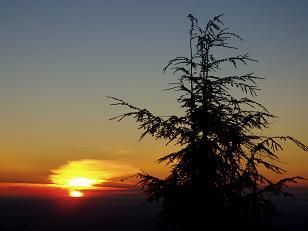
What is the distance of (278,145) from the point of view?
1420 centimetres

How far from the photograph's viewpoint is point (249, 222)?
14469 millimetres

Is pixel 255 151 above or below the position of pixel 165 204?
above

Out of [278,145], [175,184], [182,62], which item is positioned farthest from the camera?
[182,62]

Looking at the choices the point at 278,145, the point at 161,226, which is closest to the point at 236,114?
the point at 278,145

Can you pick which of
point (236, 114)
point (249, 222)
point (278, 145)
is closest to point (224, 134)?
point (236, 114)

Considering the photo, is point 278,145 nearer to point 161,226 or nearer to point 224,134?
point 224,134

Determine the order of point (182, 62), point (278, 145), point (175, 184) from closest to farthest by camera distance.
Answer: point (278, 145)
point (175, 184)
point (182, 62)

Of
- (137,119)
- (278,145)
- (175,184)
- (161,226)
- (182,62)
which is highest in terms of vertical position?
(182,62)

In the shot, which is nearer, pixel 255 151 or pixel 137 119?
pixel 255 151

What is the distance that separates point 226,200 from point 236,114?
2669 mm

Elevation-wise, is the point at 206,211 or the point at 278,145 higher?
the point at 278,145

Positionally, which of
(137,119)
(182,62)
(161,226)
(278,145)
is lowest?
(161,226)

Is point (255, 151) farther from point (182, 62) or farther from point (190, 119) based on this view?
point (182, 62)

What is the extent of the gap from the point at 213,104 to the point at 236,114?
0.86m
